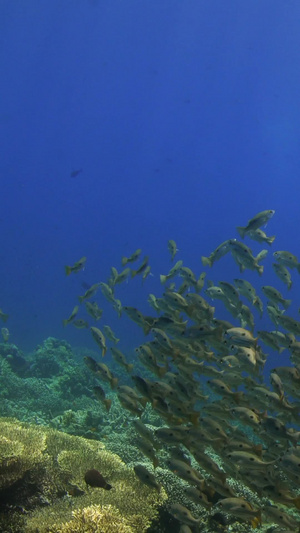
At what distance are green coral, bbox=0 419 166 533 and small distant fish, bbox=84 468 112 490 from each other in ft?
0.30

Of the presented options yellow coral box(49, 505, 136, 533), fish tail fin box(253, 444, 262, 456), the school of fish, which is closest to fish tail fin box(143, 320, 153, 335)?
the school of fish

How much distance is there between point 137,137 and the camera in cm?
10444

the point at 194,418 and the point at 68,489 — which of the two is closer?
the point at 194,418

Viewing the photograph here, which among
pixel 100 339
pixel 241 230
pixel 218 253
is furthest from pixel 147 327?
pixel 241 230

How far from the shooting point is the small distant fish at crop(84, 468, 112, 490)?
18.1ft

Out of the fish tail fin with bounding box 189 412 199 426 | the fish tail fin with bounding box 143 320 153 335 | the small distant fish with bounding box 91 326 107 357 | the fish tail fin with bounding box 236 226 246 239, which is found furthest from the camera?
the fish tail fin with bounding box 236 226 246 239

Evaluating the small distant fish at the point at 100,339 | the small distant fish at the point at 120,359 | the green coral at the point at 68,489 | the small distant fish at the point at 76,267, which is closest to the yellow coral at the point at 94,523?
the green coral at the point at 68,489

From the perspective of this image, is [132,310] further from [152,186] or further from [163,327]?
[152,186]

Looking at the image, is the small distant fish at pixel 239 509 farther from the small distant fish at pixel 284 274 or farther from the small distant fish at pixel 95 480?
the small distant fish at pixel 284 274

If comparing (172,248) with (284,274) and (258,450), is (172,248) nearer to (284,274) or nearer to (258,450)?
(284,274)

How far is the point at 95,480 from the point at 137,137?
106 meters

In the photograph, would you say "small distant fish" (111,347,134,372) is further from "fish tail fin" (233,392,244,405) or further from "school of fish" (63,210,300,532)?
"fish tail fin" (233,392,244,405)

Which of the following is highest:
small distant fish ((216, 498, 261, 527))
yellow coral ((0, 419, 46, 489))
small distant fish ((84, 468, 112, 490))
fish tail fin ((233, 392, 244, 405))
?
yellow coral ((0, 419, 46, 489))

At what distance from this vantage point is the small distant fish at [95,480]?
5531 millimetres
